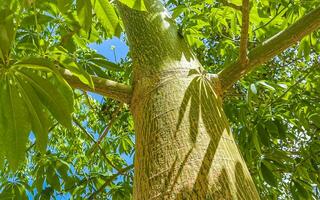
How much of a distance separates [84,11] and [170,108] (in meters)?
0.30

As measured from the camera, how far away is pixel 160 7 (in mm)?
1409

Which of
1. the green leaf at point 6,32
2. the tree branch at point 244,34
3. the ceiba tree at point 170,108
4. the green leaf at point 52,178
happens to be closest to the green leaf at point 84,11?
the ceiba tree at point 170,108

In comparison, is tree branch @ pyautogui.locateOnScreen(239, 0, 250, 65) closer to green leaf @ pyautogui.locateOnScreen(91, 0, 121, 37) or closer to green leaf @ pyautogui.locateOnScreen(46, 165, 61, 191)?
green leaf @ pyautogui.locateOnScreen(91, 0, 121, 37)

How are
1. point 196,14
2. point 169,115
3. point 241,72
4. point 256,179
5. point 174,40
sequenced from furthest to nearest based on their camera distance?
1. point 196,14
2. point 256,179
3. point 174,40
4. point 241,72
5. point 169,115

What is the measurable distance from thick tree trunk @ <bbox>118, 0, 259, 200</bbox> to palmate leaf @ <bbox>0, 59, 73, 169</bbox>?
0.66ft

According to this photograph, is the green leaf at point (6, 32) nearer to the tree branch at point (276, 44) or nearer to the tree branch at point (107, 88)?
the tree branch at point (107, 88)

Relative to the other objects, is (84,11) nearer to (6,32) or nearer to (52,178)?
(6,32)

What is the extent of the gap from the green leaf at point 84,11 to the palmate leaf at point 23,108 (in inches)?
6.2

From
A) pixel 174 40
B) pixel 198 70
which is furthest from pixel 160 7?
pixel 198 70

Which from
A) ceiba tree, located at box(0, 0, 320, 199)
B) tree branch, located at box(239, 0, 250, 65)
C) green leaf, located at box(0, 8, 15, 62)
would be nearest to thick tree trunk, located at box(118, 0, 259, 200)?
ceiba tree, located at box(0, 0, 320, 199)

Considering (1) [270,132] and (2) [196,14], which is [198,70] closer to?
(1) [270,132]

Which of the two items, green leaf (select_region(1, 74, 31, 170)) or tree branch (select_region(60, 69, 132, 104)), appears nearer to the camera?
green leaf (select_region(1, 74, 31, 170))

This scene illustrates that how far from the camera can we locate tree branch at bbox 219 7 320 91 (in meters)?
1.09

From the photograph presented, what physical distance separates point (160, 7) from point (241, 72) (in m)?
0.42
